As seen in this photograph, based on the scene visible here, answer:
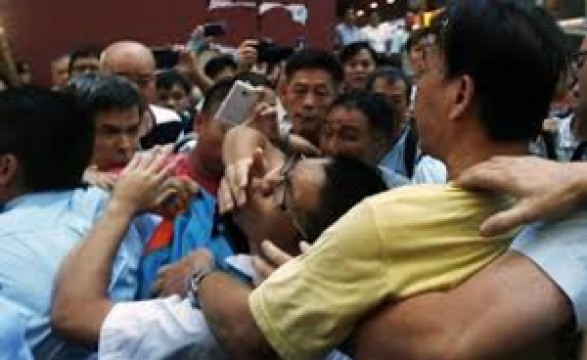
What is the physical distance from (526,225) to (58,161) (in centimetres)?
130

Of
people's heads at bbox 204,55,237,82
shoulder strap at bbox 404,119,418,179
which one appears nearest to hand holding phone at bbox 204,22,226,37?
people's heads at bbox 204,55,237,82

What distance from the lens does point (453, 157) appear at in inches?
73.7

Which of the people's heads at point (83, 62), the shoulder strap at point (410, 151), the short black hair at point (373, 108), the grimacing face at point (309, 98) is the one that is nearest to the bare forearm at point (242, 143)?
the short black hair at point (373, 108)

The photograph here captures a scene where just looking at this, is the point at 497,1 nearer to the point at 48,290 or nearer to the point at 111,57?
the point at 48,290

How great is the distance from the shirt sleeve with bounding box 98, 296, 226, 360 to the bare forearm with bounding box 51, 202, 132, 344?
37 mm

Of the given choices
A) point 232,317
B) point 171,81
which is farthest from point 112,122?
point 171,81

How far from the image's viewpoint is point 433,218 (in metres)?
1.71

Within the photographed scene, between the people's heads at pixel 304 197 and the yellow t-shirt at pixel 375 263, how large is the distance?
1.16ft

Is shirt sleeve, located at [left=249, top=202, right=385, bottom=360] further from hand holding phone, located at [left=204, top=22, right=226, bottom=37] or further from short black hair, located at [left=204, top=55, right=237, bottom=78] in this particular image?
hand holding phone, located at [left=204, top=22, right=226, bottom=37]

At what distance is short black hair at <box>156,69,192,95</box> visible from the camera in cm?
744

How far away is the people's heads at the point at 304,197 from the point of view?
2104 millimetres

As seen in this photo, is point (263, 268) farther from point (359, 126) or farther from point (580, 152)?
point (359, 126)

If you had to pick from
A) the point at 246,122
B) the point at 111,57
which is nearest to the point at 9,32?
the point at 111,57

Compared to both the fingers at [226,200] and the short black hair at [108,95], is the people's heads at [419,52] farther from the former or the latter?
the short black hair at [108,95]
